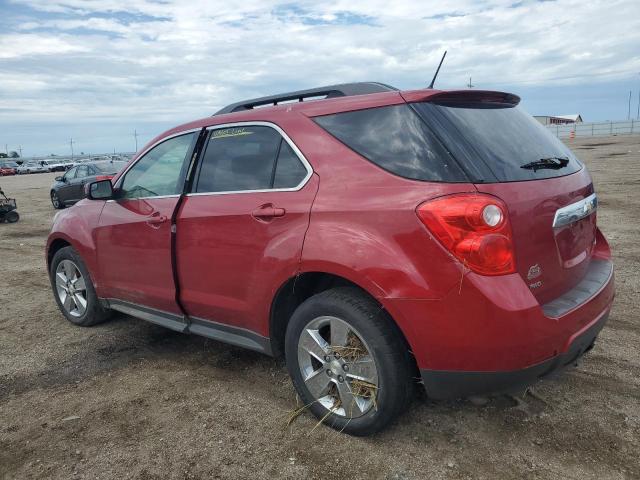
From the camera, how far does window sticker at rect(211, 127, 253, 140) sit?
338 cm

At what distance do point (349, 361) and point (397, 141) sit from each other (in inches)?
45.4

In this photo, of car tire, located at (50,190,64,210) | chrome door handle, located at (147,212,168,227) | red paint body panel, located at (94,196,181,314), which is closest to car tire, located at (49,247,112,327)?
red paint body panel, located at (94,196,181,314)

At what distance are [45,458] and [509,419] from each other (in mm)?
2537

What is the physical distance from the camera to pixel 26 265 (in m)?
7.93

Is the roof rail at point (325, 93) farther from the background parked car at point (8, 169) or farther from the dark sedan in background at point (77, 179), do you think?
the background parked car at point (8, 169)

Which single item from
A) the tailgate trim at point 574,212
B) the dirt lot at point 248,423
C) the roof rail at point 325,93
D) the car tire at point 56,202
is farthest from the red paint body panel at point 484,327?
the car tire at point 56,202

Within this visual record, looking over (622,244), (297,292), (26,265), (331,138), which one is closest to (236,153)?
(331,138)

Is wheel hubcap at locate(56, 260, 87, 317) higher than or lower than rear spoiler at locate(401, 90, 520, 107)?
lower

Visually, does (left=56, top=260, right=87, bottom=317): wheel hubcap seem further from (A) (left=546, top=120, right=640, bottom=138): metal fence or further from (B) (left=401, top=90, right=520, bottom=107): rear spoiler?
(A) (left=546, top=120, right=640, bottom=138): metal fence

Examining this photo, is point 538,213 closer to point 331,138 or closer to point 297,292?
point 331,138

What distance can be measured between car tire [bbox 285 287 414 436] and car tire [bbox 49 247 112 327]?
252 centimetres

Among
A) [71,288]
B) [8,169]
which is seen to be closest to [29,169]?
[8,169]

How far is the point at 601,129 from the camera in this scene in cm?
4816

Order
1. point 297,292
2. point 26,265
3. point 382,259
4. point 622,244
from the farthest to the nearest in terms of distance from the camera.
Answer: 1. point 26,265
2. point 622,244
3. point 297,292
4. point 382,259
